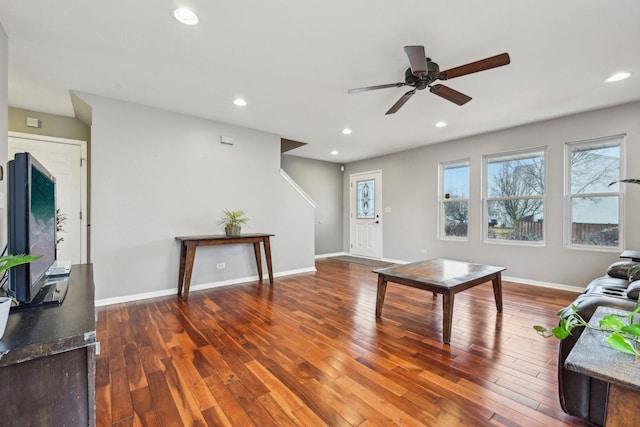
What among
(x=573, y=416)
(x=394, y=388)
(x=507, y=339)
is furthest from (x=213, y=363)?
(x=507, y=339)

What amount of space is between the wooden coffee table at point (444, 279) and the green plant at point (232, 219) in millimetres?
2242

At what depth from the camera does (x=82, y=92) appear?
3.15 metres

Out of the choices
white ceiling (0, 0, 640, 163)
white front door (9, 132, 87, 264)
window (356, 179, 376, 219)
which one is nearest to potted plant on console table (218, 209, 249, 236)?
white ceiling (0, 0, 640, 163)

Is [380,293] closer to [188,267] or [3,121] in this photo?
[188,267]

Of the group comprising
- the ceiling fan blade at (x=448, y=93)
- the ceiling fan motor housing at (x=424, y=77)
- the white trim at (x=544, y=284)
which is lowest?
the white trim at (x=544, y=284)

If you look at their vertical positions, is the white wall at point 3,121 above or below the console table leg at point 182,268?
above

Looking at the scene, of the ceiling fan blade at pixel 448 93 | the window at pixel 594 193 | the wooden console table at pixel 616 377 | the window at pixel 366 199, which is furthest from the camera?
the window at pixel 366 199

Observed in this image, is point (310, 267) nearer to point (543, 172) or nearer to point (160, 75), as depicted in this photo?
point (160, 75)

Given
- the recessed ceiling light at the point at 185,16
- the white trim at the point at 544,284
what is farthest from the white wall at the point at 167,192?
Result: the white trim at the point at 544,284

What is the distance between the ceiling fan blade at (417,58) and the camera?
1992 mm

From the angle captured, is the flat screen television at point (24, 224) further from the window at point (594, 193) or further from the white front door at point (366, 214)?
the white front door at point (366, 214)

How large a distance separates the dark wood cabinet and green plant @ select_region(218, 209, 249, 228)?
3.05 m

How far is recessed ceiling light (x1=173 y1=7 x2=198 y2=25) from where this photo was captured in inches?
75.7

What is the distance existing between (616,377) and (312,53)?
260 centimetres
